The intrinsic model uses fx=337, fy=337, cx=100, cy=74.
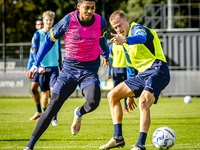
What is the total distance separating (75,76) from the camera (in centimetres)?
532

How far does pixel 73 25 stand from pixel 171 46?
15.5m

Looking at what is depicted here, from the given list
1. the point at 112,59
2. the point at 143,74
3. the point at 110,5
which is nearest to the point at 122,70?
the point at 112,59

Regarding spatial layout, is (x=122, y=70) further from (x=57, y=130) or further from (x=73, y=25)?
(x=73, y=25)

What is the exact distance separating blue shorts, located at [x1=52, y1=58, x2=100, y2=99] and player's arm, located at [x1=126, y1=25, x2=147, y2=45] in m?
0.83

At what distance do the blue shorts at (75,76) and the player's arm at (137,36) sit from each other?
828 mm

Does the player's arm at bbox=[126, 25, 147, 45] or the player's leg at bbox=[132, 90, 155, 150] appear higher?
the player's arm at bbox=[126, 25, 147, 45]

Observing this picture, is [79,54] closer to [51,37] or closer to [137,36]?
[51,37]

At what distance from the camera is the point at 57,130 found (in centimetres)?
743

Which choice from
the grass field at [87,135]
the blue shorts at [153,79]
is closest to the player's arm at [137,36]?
the blue shorts at [153,79]

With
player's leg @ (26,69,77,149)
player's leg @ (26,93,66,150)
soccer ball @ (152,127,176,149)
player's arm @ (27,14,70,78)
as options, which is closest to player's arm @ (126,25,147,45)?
player's arm @ (27,14,70,78)

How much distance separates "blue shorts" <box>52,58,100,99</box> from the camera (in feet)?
17.1

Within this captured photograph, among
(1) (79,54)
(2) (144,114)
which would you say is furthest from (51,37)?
(2) (144,114)

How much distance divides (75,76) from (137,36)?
1166 mm

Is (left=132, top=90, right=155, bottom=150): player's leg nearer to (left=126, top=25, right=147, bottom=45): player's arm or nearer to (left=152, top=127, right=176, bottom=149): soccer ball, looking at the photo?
(left=152, top=127, right=176, bottom=149): soccer ball
